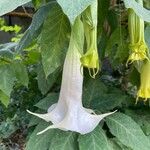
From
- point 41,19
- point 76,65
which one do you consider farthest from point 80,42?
point 41,19

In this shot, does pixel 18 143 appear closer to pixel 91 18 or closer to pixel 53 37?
pixel 53 37

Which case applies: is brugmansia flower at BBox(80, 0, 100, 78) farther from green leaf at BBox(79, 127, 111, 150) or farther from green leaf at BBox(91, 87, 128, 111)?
green leaf at BBox(91, 87, 128, 111)

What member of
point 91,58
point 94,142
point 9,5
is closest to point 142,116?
point 94,142

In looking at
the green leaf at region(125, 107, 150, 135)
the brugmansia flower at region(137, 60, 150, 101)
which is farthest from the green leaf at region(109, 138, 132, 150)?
the brugmansia flower at region(137, 60, 150, 101)

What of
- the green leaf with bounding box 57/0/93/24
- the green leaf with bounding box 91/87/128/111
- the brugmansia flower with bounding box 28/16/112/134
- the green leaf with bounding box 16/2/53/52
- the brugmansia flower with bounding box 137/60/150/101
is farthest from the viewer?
the green leaf with bounding box 91/87/128/111

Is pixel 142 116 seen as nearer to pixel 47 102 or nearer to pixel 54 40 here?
pixel 47 102

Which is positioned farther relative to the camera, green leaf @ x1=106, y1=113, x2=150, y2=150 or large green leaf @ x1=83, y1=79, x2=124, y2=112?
large green leaf @ x1=83, y1=79, x2=124, y2=112

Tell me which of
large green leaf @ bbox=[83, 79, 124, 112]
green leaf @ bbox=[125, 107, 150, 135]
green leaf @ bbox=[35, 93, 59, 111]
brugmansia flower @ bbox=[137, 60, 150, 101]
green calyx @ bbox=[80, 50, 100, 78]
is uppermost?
green calyx @ bbox=[80, 50, 100, 78]

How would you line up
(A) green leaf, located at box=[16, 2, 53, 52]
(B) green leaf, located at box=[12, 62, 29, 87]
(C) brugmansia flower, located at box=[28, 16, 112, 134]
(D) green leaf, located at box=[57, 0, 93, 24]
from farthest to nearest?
(B) green leaf, located at box=[12, 62, 29, 87]
(A) green leaf, located at box=[16, 2, 53, 52]
(C) brugmansia flower, located at box=[28, 16, 112, 134]
(D) green leaf, located at box=[57, 0, 93, 24]
